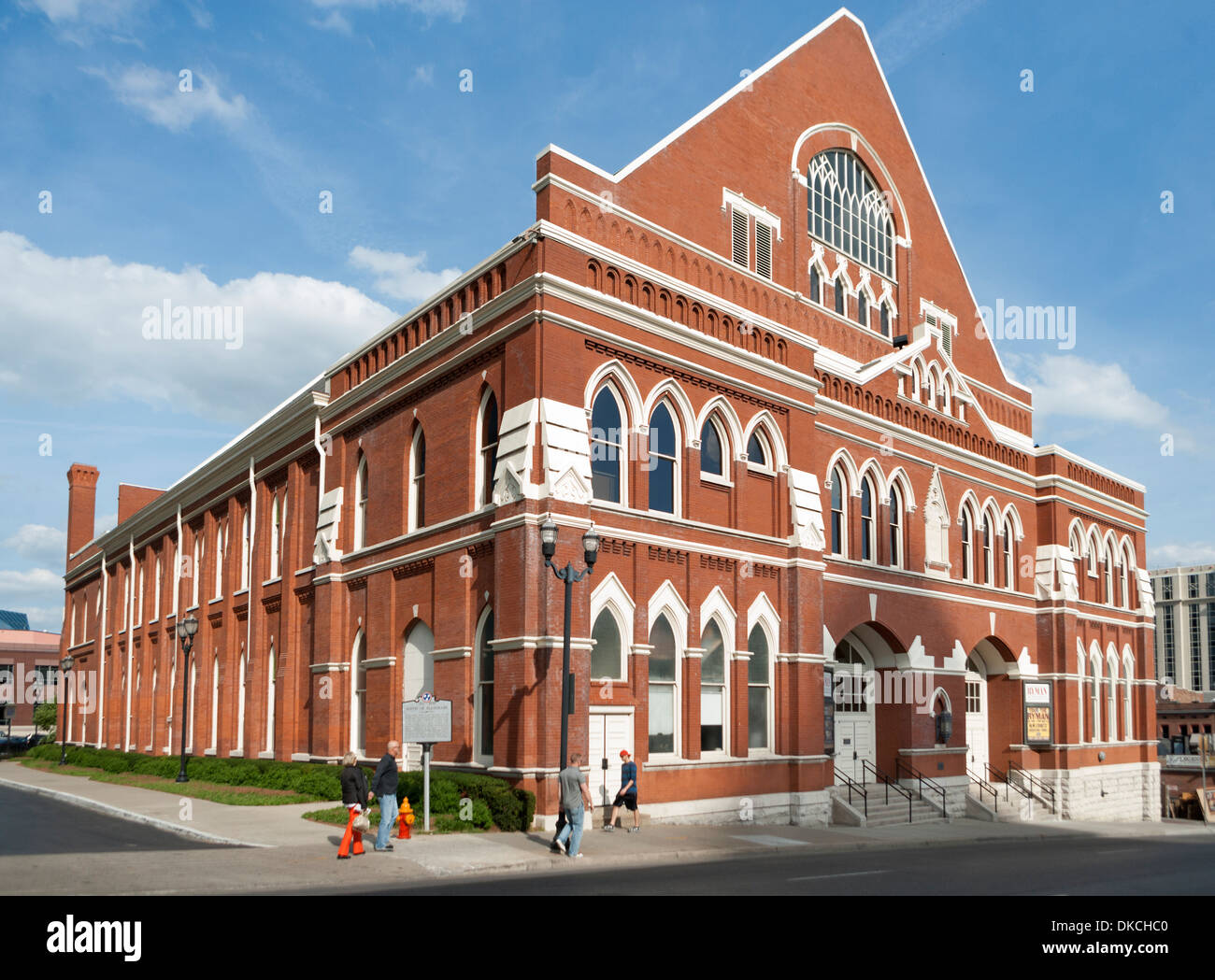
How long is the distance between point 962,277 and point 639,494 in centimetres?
2139

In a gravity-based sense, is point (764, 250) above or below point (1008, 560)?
above

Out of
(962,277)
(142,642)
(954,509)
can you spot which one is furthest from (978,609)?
(142,642)

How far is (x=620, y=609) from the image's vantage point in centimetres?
2184

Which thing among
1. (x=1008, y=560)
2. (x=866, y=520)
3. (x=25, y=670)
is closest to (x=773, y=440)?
(x=866, y=520)

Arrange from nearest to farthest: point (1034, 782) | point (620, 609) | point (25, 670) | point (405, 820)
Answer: point (405, 820) → point (620, 609) → point (1034, 782) → point (25, 670)

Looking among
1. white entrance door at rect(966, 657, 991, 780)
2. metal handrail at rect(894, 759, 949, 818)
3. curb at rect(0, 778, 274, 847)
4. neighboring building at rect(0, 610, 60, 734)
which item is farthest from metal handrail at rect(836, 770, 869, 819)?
neighboring building at rect(0, 610, 60, 734)

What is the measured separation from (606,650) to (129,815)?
10522mm

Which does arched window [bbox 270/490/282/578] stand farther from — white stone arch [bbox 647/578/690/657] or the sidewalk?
white stone arch [bbox 647/578/690/657]

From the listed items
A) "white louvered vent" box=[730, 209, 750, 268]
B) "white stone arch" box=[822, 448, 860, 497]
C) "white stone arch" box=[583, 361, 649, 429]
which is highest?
"white louvered vent" box=[730, 209, 750, 268]

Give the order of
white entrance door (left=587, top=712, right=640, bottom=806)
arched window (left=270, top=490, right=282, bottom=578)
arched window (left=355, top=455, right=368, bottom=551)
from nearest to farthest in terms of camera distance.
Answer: white entrance door (left=587, top=712, right=640, bottom=806) < arched window (left=355, top=455, right=368, bottom=551) < arched window (left=270, top=490, right=282, bottom=578)

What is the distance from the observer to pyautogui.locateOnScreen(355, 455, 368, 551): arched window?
28.1 m

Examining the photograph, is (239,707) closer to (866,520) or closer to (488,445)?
(488,445)

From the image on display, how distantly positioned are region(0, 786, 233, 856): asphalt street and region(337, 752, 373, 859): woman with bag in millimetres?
2444

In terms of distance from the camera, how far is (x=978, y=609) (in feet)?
111
